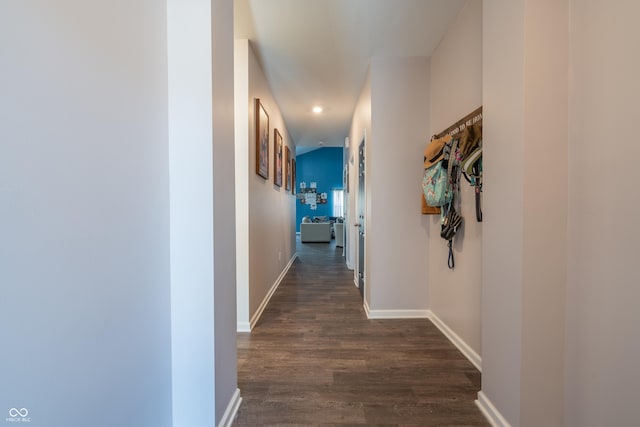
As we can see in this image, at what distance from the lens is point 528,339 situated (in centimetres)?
114

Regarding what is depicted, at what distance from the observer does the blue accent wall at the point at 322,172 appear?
455 inches

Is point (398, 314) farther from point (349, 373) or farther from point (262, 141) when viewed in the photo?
point (262, 141)

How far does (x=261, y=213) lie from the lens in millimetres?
2854

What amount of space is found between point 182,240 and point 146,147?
40 cm

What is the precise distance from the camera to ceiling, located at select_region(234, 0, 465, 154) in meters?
1.97

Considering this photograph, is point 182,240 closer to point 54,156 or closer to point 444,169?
point 54,156

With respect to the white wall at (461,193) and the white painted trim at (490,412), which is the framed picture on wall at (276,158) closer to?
the white wall at (461,193)

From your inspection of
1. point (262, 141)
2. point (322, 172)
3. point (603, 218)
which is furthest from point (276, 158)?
point (322, 172)

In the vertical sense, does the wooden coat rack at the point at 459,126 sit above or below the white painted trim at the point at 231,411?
above
